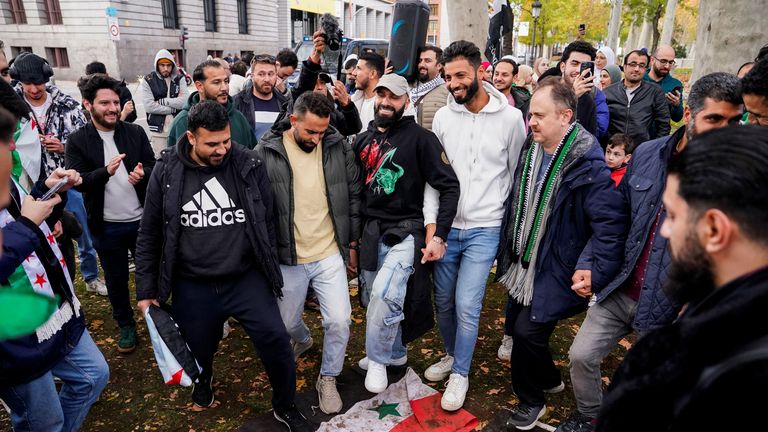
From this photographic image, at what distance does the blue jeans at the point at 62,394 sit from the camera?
243 centimetres

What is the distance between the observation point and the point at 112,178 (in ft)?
13.4

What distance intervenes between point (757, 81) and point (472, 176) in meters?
1.65

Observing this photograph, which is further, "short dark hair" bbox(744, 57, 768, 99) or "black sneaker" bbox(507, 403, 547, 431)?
"black sneaker" bbox(507, 403, 547, 431)

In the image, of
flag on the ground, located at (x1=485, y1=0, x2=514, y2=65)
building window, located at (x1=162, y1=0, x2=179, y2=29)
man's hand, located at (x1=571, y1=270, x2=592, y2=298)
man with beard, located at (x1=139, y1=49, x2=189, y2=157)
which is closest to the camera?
man's hand, located at (x1=571, y1=270, x2=592, y2=298)

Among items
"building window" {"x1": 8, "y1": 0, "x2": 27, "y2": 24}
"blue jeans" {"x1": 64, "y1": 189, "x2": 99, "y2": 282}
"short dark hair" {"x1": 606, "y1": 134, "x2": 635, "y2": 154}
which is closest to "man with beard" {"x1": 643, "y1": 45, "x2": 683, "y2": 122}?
"short dark hair" {"x1": 606, "y1": 134, "x2": 635, "y2": 154}

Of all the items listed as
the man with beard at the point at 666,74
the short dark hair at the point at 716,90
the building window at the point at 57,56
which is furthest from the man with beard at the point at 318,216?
the building window at the point at 57,56

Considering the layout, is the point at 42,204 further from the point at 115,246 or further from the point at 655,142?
the point at 655,142

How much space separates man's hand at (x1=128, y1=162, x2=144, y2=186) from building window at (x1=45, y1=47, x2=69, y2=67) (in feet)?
95.8

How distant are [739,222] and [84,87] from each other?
14.6 ft

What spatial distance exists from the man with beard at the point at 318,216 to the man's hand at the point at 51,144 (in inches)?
97.8

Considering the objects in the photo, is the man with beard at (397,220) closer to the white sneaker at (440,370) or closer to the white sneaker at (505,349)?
the white sneaker at (440,370)

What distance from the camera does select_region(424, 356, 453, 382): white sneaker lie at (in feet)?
12.7

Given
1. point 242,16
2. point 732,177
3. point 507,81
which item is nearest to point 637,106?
point 507,81

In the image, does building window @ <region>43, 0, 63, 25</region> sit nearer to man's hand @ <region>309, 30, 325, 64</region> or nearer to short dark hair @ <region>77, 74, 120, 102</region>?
short dark hair @ <region>77, 74, 120, 102</region>
